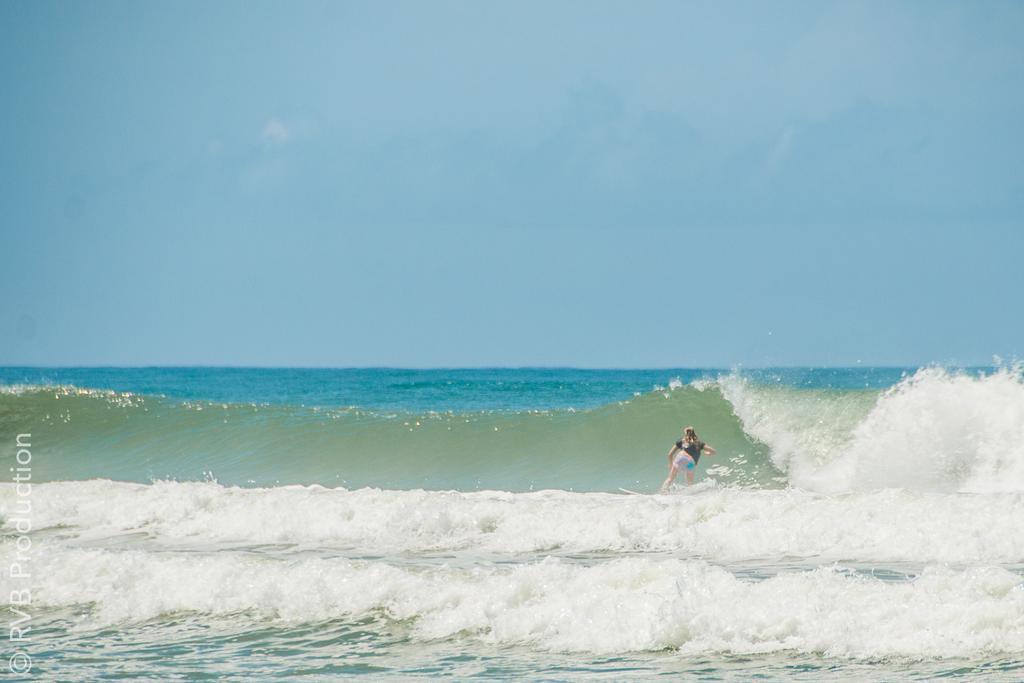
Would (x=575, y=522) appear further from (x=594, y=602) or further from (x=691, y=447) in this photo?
(x=691, y=447)

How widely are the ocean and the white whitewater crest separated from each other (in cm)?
6

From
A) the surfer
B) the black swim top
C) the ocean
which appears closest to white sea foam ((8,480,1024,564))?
the ocean

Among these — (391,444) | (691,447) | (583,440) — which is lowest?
(391,444)

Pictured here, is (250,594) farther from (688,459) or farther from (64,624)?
(688,459)

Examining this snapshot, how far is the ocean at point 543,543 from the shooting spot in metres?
8.41

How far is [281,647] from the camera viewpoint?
8.98m

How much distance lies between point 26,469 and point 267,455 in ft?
16.7

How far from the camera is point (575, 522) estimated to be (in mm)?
13445

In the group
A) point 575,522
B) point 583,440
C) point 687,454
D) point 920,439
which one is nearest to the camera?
point 575,522

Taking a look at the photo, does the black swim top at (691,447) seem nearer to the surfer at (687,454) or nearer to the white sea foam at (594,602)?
the surfer at (687,454)

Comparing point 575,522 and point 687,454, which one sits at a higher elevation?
point 687,454

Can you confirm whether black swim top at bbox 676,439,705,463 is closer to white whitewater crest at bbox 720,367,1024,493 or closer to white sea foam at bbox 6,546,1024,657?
white whitewater crest at bbox 720,367,1024,493

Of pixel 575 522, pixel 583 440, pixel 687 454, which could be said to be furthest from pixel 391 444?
pixel 575 522

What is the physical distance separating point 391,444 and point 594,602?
48.2ft
